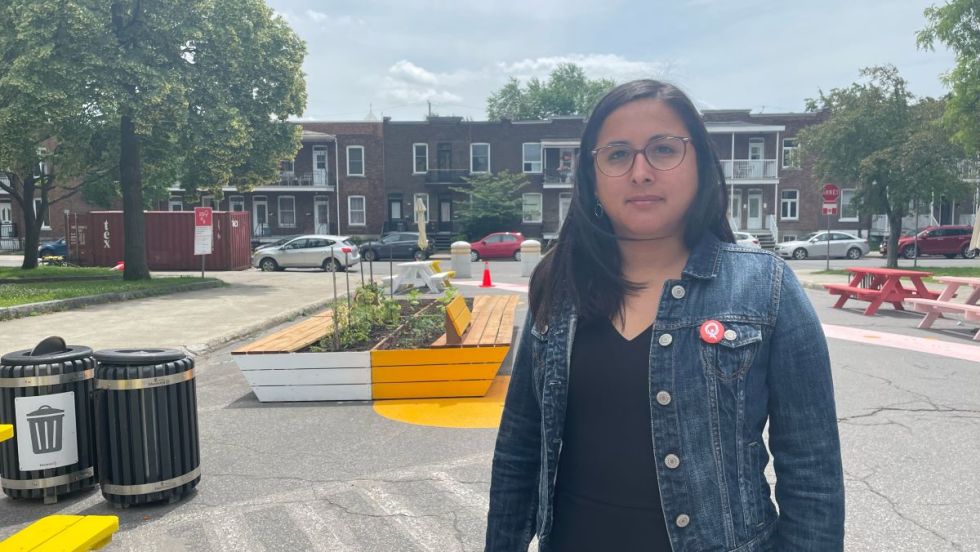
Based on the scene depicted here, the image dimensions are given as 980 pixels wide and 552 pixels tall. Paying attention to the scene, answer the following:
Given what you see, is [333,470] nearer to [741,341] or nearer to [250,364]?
[250,364]

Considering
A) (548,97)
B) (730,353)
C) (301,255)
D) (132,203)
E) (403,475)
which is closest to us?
(730,353)

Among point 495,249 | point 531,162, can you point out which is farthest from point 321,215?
point 495,249

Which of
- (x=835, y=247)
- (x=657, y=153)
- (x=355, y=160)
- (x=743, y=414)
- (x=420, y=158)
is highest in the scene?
(x=420, y=158)

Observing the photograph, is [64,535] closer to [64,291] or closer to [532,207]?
[64,291]

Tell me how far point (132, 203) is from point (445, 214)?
27.1 metres

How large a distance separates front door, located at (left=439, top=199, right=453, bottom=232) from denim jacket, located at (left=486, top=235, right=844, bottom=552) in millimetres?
43046

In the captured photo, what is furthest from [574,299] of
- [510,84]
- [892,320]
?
[510,84]

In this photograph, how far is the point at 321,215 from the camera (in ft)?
147

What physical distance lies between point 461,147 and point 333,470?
41.0 metres

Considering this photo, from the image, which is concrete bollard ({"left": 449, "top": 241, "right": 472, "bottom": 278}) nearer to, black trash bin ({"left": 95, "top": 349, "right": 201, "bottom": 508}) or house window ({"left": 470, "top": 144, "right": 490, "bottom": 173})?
black trash bin ({"left": 95, "top": 349, "right": 201, "bottom": 508})

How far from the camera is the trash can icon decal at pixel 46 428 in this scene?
4285 millimetres

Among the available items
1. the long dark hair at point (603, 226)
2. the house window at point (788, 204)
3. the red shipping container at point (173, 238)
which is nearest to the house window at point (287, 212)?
the red shipping container at point (173, 238)

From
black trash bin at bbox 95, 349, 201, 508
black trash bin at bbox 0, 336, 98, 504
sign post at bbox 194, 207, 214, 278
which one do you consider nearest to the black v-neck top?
black trash bin at bbox 95, 349, 201, 508

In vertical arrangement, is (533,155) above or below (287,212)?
above
